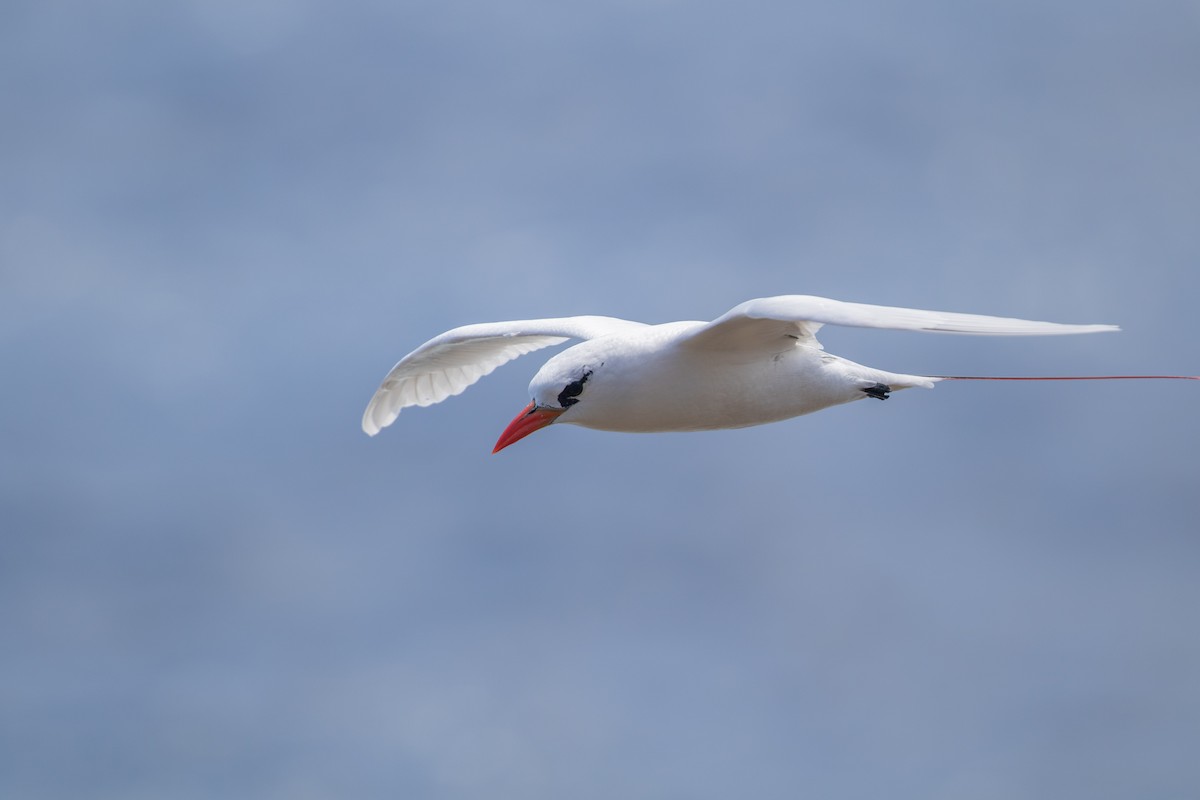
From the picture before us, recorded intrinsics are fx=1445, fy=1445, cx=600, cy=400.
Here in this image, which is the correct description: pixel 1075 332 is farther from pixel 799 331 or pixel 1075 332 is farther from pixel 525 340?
pixel 525 340

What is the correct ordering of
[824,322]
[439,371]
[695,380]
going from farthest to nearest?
1. [439,371]
2. [695,380]
3. [824,322]

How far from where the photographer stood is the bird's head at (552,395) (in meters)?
6.76

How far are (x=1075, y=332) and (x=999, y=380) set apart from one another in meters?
1.10

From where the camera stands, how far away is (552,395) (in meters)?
6.79

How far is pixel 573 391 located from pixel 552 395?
0.33 feet

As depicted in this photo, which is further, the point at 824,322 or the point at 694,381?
the point at 694,381

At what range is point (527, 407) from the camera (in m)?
6.98

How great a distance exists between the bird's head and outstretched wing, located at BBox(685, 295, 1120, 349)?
56 centimetres

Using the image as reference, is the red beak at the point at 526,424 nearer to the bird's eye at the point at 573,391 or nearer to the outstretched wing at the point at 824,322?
the bird's eye at the point at 573,391

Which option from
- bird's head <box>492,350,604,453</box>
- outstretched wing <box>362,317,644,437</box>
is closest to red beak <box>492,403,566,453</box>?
bird's head <box>492,350,604,453</box>

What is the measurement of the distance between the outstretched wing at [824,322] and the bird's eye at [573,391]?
527 mm

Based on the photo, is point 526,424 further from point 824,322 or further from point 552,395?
point 824,322

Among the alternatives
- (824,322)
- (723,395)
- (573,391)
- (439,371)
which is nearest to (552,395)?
(573,391)

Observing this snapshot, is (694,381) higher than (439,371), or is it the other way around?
(439,371)
